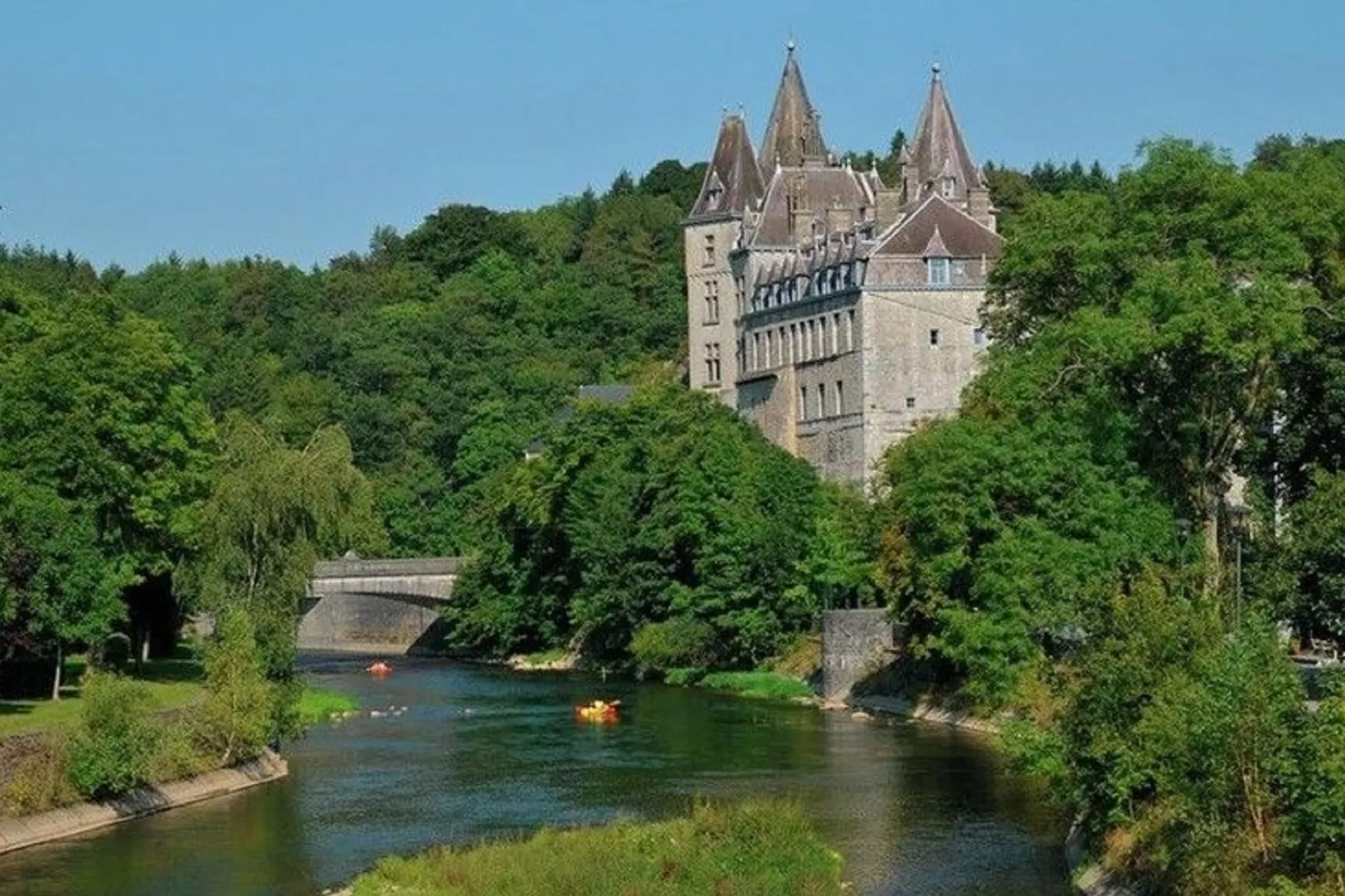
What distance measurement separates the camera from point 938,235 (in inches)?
3981

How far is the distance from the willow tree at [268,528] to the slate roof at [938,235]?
36.5 meters

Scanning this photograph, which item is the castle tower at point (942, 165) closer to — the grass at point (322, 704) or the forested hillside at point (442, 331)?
the forested hillside at point (442, 331)

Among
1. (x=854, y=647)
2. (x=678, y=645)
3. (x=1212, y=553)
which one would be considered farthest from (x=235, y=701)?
(x=678, y=645)

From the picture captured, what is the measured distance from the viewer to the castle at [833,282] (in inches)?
3986

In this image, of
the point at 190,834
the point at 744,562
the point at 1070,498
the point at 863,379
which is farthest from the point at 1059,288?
the point at 863,379

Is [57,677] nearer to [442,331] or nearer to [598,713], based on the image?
[598,713]

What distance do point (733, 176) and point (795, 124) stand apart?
5.00m

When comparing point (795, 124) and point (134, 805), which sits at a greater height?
point (795, 124)

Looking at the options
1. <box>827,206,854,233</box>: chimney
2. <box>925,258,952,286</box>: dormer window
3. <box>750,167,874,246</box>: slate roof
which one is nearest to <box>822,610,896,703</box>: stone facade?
<box>925,258,952,286</box>: dormer window

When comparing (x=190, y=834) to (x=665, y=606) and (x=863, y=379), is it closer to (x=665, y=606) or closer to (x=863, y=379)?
(x=665, y=606)

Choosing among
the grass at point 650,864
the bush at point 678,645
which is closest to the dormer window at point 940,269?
the bush at point 678,645

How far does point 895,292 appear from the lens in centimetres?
10131

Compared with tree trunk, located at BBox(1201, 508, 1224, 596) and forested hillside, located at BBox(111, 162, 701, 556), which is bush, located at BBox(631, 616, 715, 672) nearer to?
tree trunk, located at BBox(1201, 508, 1224, 596)

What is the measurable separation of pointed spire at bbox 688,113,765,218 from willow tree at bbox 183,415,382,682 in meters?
50.7
